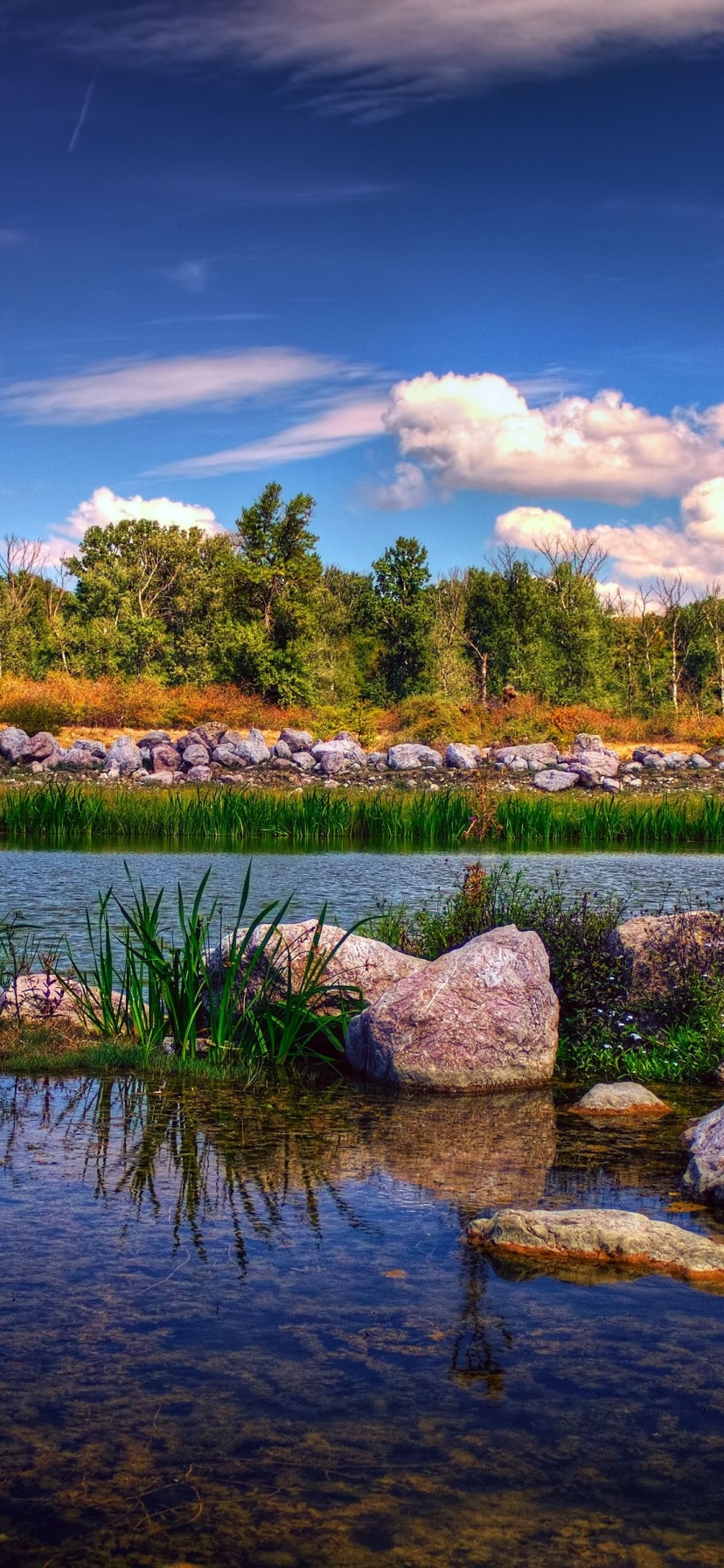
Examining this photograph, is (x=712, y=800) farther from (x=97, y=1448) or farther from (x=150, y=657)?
(x=150, y=657)

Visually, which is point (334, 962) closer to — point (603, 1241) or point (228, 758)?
point (603, 1241)

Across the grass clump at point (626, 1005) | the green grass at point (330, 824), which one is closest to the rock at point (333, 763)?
the green grass at point (330, 824)

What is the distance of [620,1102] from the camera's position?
7301 millimetres

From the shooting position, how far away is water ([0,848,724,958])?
1434cm

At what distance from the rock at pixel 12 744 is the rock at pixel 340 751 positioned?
1056 centimetres

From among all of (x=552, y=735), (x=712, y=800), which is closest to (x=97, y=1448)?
(x=712, y=800)

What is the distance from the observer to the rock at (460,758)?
4766 cm

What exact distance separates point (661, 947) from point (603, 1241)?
13.5 ft

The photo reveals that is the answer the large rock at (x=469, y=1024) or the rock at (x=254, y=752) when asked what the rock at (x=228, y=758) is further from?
the large rock at (x=469, y=1024)

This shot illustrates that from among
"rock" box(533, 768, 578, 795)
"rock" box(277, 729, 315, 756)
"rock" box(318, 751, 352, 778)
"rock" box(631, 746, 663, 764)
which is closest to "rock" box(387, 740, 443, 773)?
"rock" box(318, 751, 352, 778)

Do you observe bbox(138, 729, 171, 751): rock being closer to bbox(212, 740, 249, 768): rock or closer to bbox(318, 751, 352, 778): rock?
bbox(212, 740, 249, 768): rock

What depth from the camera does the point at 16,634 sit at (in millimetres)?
73125

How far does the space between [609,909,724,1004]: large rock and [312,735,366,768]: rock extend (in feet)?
126

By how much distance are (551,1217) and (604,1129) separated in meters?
1.95
